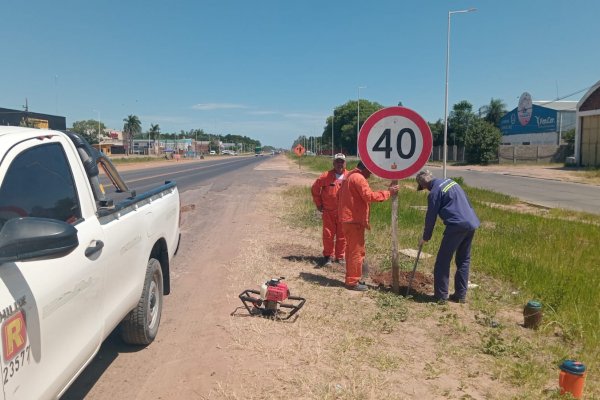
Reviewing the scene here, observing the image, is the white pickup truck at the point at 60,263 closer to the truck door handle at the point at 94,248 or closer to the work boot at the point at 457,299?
the truck door handle at the point at 94,248

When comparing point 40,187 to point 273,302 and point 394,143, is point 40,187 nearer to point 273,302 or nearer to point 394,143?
point 273,302

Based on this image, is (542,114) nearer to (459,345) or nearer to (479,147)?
(479,147)

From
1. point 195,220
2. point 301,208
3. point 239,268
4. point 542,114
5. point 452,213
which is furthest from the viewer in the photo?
point 542,114

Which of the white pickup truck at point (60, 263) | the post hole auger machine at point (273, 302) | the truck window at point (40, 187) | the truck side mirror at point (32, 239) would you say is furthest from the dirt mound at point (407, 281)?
the truck side mirror at point (32, 239)

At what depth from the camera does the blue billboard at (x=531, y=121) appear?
200 ft

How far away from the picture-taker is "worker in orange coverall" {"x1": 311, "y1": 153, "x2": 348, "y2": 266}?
7.57 metres

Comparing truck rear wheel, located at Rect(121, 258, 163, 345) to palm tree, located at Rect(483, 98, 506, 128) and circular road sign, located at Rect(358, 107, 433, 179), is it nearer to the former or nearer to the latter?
circular road sign, located at Rect(358, 107, 433, 179)

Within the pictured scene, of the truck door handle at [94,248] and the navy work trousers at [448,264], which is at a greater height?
the truck door handle at [94,248]

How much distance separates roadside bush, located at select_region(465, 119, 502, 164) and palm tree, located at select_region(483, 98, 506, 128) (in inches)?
1411

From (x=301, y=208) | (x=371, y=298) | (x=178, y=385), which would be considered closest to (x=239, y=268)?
(x=371, y=298)

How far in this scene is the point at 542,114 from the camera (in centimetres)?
6253

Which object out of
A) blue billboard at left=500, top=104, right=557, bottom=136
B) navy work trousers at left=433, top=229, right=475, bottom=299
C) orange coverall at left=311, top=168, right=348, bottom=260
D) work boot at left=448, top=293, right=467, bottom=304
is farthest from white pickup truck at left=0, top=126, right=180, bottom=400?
blue billboard at left=500, top=104, right=557, bottom=136

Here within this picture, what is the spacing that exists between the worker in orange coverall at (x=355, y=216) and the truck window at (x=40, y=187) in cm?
364

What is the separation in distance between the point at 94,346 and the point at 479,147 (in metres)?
57.4
